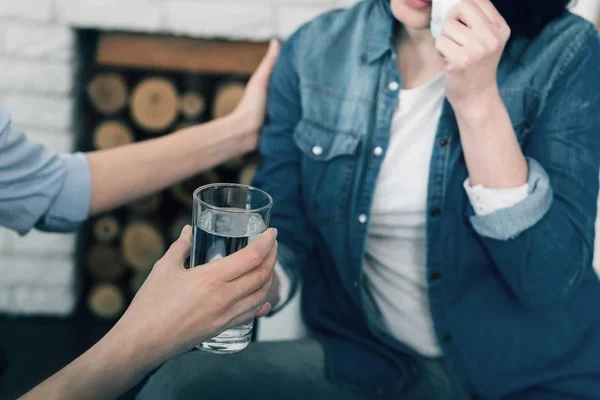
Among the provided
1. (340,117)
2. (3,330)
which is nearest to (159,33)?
(340,117)

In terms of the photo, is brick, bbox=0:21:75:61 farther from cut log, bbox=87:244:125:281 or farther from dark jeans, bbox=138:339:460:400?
dark jeans, bbox=138:339:460:400

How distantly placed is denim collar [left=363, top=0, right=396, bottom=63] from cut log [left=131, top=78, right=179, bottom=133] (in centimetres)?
75

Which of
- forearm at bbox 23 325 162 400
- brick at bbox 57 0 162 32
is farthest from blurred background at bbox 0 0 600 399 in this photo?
forearm at bbox 23 325 162 400

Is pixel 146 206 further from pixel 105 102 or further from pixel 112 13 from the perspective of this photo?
pixel 112 13

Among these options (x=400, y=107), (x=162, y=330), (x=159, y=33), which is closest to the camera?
(x=162, y=330)

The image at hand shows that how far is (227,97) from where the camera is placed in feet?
5.76

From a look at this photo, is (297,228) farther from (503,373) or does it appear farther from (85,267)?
(85,267)

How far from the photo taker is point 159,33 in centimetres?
166

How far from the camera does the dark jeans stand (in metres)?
0.97

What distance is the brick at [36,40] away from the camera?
1.63 m

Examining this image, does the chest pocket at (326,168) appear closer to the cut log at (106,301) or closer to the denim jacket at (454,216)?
the denim jacket at (454,216)

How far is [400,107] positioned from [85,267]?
1.21 metres

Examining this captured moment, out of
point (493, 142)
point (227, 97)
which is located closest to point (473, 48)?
point (493, 142)

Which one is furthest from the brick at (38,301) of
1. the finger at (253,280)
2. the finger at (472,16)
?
the finger at (472,16)
